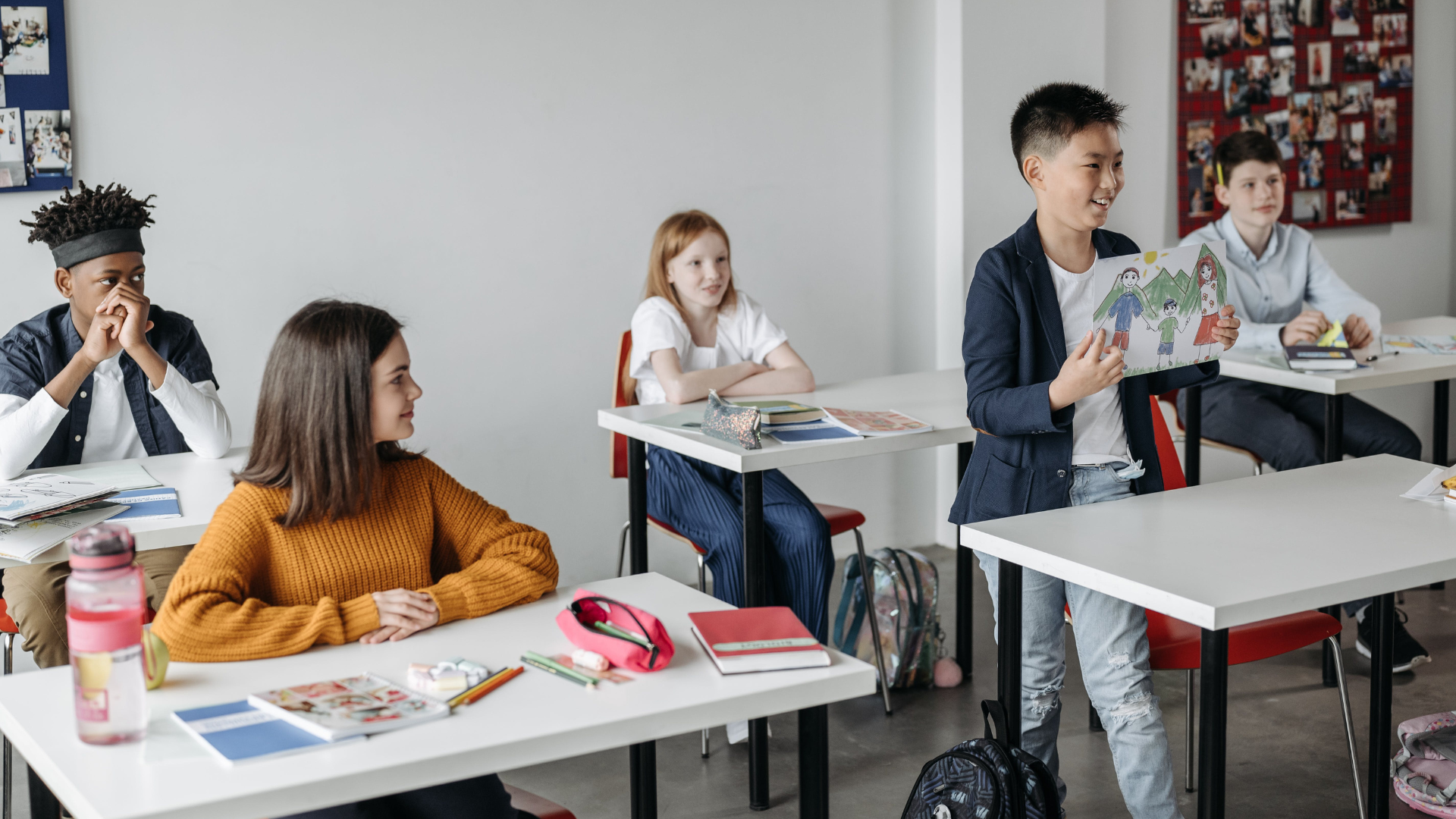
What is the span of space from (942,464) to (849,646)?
154 cm

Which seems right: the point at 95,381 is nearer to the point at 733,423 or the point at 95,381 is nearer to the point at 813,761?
the point at 733,423

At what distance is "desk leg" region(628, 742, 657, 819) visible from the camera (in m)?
1.94

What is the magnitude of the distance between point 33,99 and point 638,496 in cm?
195

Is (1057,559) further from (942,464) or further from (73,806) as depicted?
(942,464)

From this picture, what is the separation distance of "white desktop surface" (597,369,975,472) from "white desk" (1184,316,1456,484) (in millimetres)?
716

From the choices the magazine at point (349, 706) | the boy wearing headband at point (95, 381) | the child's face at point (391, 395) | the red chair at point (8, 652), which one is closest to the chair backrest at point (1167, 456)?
the child's face at point (391, 395)

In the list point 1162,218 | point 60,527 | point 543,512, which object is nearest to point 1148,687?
point 60,527

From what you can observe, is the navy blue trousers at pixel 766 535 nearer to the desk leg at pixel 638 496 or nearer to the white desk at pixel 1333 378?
the desk leg at pixel 638 496

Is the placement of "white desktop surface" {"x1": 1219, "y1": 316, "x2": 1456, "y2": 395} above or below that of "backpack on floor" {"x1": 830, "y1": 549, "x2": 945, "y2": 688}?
above

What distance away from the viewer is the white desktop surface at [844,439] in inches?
108

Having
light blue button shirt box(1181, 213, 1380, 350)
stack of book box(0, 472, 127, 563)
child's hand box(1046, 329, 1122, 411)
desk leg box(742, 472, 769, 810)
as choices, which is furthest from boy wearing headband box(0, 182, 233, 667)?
light blue button shirt box(1181, 213, 1380, 350)

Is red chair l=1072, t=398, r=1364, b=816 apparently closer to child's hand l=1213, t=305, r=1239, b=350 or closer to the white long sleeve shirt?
child's hand l=1213, t=305, r=1239, b=350

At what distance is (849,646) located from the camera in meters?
3.48

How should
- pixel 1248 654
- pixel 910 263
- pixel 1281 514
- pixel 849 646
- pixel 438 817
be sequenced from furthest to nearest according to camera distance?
pixel 910 263
pixel 849 646
pixel 1248 654
pixel 1281 514
pixel 438 817
